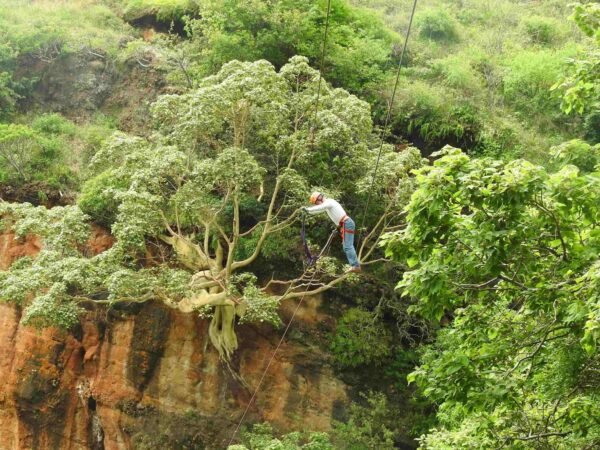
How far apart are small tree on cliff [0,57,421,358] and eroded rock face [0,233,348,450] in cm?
77

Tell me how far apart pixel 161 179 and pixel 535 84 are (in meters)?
11.1

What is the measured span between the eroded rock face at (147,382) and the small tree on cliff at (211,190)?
30.3 inches

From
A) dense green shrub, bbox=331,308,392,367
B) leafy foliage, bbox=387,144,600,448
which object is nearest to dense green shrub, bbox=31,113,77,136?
dense green shrub, bbox=331,308,392,367

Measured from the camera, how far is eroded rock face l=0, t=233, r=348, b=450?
13.9 m

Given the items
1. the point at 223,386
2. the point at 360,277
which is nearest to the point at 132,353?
the point at 223,386

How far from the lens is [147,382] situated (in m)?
14.1

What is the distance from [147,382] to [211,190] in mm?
4316

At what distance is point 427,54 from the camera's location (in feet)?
68.6

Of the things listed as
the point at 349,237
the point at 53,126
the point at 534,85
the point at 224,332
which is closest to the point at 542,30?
the point at 534,85

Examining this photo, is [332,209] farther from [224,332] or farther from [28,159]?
[28,159]

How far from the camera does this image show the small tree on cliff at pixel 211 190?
1227 cm


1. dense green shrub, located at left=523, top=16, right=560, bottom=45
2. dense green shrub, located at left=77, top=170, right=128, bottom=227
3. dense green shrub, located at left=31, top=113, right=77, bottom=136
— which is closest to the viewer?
dense green shrub, located at left=77, top=170, right=128, bottom=227

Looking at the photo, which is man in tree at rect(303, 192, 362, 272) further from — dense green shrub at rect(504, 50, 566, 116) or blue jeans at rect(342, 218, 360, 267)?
dense green shrub at rect(504, 50, 566, 116)

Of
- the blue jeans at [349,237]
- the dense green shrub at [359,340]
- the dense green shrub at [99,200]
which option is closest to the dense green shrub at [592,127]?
the dense green shrub at [359,340]
